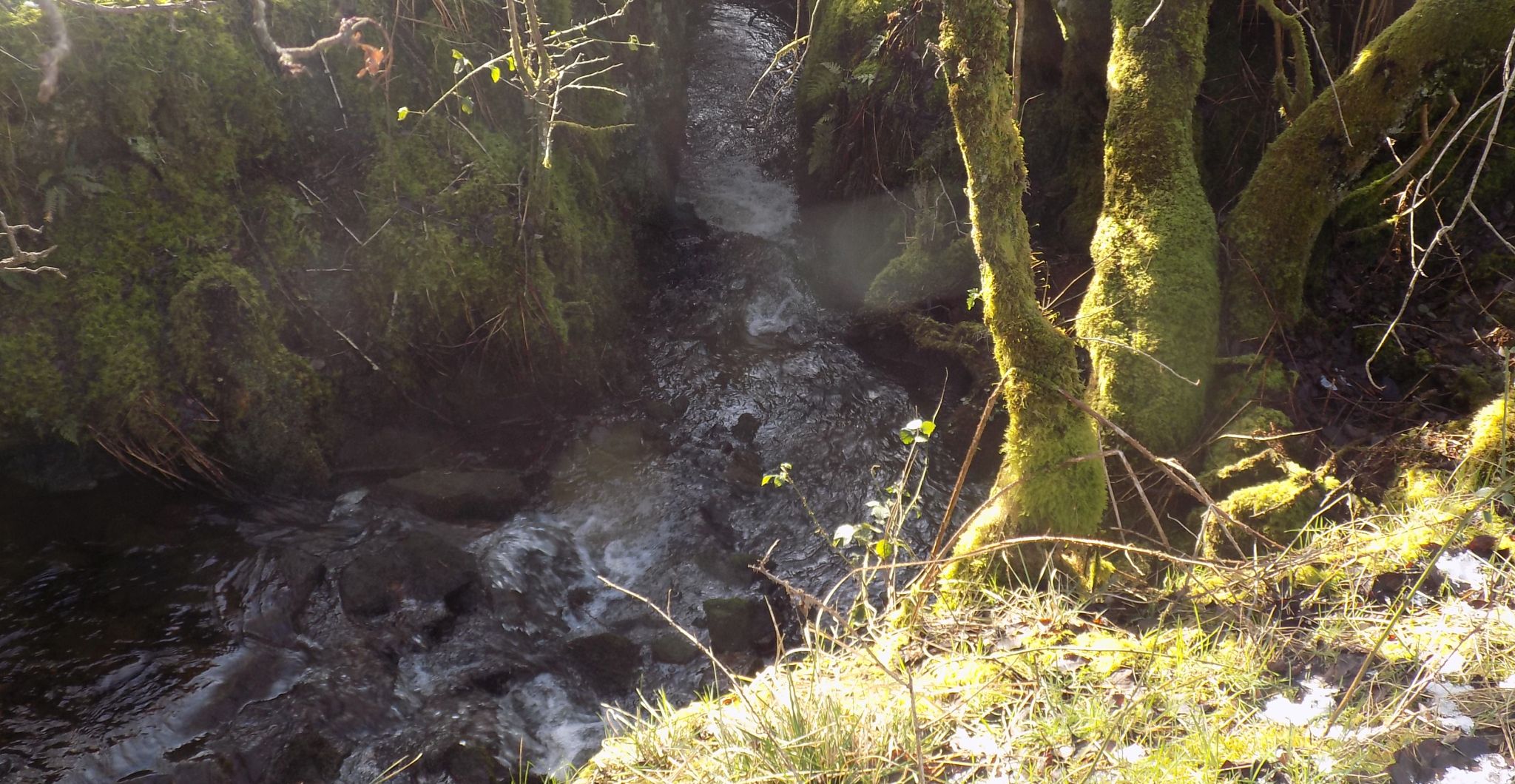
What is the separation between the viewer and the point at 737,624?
13.3 ft

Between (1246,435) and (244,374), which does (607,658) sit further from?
(1246,435)

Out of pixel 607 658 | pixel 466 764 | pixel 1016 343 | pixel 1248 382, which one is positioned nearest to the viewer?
pixel 1016 343

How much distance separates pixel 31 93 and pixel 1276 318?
5.81 meters

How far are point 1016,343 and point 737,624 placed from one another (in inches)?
78.7

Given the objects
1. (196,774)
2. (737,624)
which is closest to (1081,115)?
(737,624)

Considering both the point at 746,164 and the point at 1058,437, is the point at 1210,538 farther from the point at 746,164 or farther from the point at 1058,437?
the point at 746,164

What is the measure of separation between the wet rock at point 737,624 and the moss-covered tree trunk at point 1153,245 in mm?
1940

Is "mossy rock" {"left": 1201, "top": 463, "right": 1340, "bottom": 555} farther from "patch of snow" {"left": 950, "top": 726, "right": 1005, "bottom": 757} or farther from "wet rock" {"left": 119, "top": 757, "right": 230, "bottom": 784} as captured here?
"wet rock" {"left": 119, "top": 757, "right": 230, "bottom": 784}

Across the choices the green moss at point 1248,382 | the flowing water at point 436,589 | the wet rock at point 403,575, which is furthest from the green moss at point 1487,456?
the wet rock at point 403,575

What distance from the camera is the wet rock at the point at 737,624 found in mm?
4020

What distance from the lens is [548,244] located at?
5.12 m

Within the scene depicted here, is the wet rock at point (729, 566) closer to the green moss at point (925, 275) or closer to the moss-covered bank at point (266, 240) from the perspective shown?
the moss-covered bank at point (266, 240)

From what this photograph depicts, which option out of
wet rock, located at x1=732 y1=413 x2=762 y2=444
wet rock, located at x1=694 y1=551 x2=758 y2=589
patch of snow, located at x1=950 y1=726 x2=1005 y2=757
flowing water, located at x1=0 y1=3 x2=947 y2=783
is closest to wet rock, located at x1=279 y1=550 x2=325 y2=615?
flowing water, located at x1=0 y1=3 x2=947 y2=783

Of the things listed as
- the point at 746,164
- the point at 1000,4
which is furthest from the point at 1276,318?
the point at 746,164
